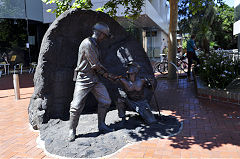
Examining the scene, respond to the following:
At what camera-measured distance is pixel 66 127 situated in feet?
15.0

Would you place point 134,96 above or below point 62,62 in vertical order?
below

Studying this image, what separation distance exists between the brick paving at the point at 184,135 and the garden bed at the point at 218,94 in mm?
234

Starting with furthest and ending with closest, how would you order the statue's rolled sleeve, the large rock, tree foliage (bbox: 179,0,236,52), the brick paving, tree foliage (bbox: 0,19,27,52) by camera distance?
tree foliage (bbox: 179,0,236,52), tree foliage (bbox: 0,19,27,52), the large rock, the statue's rolled sleeve, the brick paving

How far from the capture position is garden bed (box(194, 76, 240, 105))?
603 centimetres

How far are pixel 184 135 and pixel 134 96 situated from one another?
1333 mm

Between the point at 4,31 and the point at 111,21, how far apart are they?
Answer: 1409cm

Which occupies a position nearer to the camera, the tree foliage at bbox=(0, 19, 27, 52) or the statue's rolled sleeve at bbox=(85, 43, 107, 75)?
the statue's rolled sleeve at bbox=(85, 43, 107, 75)

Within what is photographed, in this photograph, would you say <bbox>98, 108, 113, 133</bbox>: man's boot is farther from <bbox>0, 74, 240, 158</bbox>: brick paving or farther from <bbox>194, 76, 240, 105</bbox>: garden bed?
<bbox>194, 76, 240, 105</bbox>: garden bed

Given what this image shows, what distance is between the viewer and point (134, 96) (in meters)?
4.86

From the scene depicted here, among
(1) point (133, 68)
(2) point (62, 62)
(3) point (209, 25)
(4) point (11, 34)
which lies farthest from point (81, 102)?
(3) point (209, 25)

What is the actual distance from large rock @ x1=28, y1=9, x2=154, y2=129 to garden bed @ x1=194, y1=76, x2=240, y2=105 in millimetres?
1952

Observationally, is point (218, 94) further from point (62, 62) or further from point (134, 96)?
point (62, 62)

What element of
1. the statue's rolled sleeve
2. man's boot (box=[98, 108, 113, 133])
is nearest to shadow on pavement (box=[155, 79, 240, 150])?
man's boot (box=[98, 108, 113, 133])

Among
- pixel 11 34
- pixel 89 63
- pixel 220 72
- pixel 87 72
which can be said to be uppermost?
pixel 11 34
